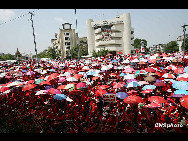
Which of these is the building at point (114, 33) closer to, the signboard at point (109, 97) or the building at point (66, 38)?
the building at point (66, 38)

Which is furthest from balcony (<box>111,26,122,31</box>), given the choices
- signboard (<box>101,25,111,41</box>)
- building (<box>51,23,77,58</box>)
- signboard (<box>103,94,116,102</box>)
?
signboard (<box>103,94,116,102</box>)

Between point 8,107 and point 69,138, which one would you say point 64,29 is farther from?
point 69,138

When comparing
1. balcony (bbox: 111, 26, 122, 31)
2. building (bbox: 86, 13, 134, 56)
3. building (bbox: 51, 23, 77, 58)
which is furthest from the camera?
building (bbox: 51, 23, 77, 58)

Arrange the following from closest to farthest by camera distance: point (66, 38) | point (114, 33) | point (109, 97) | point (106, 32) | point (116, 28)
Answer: point (109, 97) → point (114, 33) → point (116, 28) → point (106, 32) → point (66, 38)

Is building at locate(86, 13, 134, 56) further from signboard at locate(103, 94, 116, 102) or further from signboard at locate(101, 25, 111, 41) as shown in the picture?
signboard at locate(103, 94, 116, 102)

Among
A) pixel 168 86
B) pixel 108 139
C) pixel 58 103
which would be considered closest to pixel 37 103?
pixel 58 103

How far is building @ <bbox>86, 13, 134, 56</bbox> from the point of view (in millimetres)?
50000

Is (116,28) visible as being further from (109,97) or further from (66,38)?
(109,97)

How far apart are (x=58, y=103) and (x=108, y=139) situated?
223 inches

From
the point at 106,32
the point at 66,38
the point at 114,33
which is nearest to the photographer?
the point at 114,33

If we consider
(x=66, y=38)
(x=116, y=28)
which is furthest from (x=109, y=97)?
(x=66, y=38)

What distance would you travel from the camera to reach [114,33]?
49.8 meters

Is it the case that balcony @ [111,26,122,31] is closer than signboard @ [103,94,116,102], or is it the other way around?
signboard @ [103,94,116,102]

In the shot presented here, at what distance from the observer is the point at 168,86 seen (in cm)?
763
